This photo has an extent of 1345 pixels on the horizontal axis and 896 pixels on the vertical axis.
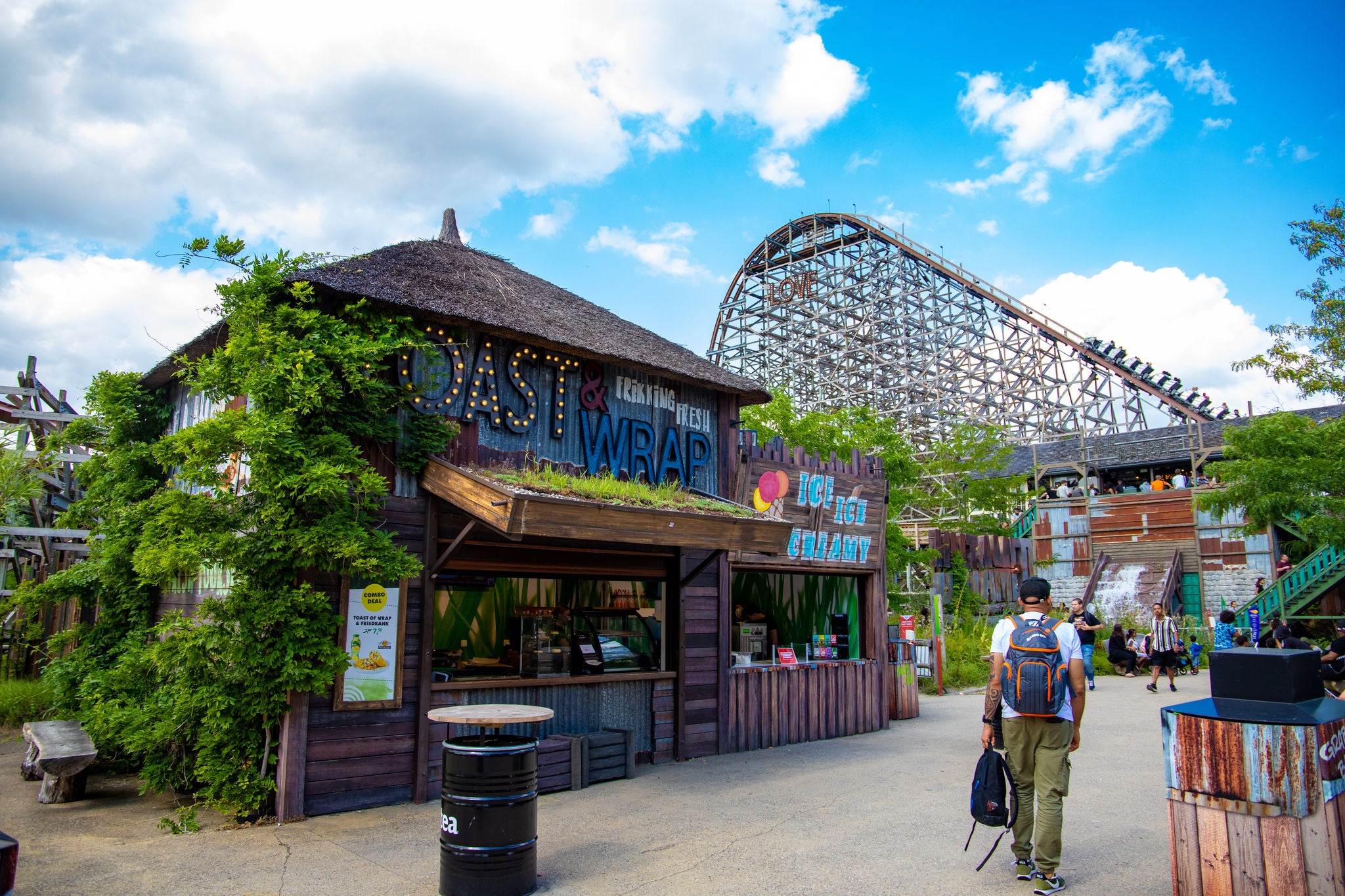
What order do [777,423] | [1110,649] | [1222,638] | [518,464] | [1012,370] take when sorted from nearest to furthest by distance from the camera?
[518,464], [1222,638], [1110,649], [777,423], [1012,370]

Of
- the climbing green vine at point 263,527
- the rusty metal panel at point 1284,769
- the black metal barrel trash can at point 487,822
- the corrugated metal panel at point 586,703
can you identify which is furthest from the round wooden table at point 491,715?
the rusty metal panel at point 1284,769

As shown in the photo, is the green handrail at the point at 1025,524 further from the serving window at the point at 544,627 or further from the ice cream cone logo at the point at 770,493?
the serving window at the point at 544,627

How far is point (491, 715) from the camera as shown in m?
5.00

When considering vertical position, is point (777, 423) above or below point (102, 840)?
above

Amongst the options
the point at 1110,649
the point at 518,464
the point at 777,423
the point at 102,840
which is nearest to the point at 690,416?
the point at 518,464

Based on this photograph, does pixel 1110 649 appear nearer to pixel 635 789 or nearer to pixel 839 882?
pixel 635 789

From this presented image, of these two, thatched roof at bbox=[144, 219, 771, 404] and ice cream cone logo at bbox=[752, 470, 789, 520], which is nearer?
thatched roof at bbox=[144, 219, 771, 404]

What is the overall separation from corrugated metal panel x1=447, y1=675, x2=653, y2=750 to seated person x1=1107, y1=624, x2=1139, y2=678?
12324mm

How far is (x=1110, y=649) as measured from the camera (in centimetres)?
1736

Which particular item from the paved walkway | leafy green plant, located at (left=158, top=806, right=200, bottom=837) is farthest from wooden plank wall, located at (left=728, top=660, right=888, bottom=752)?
leafy green plant, located at (left=158, top=806, right=200, bottom=837)

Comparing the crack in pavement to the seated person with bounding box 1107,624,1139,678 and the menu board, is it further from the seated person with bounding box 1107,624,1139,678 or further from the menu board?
the seated person with bounding box 1107,624,1139,678

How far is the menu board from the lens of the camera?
21.9 feet

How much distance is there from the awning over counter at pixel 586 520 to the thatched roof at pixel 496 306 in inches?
58.4

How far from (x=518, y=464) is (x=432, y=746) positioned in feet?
8.27
